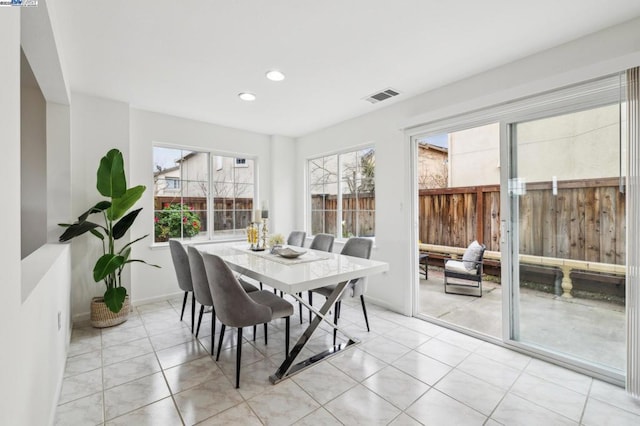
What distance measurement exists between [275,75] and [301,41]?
24.2 inches

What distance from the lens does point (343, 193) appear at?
15.0ft

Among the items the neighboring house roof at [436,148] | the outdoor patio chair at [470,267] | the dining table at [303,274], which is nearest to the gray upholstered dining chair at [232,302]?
the dining table at [303,274]

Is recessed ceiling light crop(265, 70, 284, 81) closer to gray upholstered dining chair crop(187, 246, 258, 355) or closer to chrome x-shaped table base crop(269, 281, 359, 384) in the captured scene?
gray upholstered dining chair crop(187, 246, 258, 355)

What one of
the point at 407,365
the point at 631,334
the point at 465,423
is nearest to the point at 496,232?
the point at 631,334

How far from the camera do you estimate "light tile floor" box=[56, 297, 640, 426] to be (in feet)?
5.82

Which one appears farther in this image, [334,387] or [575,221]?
[575,221]

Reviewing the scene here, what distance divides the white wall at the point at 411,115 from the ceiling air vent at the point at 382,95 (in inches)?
9.3

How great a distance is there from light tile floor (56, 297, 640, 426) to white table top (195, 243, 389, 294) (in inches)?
29.3

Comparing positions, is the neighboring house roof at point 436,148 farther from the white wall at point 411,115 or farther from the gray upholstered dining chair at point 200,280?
the gray upholstered dining chair at point 200,280

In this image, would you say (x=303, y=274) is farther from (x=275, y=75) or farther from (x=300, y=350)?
(x=275, y=75)

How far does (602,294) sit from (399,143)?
7.50 ft

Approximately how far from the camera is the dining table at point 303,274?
2.01 metres

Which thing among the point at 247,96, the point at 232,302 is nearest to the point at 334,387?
the point at 232,302

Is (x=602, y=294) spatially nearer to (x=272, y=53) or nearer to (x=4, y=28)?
(x=272, y=53)
